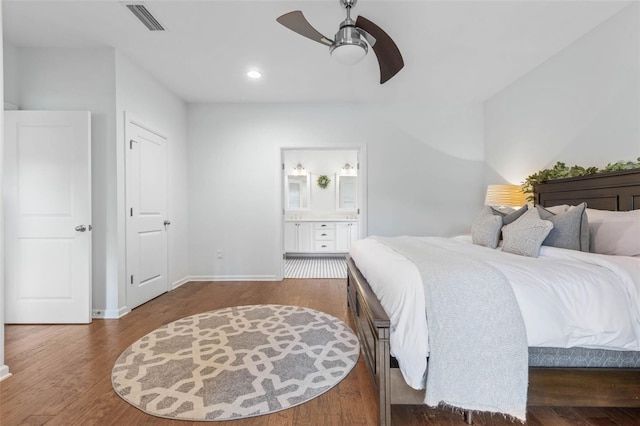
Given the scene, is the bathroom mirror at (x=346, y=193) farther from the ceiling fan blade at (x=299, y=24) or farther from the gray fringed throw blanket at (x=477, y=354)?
the gray fringed throw blanket at (x=477, y=354)

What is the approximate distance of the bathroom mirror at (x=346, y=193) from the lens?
690cm

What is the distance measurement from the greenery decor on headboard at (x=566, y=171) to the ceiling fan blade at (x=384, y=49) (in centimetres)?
180

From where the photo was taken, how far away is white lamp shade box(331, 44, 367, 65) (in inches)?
72.1

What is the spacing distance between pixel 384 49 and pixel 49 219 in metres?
3.32

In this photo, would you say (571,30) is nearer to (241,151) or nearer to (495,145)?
(495,145)

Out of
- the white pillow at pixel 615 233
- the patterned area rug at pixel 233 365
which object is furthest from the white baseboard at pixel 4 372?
the white pillow at pixel 615 233

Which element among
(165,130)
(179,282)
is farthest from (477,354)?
(165,130)

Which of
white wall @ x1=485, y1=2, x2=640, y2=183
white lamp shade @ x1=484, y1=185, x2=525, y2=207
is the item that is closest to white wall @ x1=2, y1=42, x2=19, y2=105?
white lamp shade @ x1=484, y1=185, x2=525, y2=207

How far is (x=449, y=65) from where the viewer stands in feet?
9.99

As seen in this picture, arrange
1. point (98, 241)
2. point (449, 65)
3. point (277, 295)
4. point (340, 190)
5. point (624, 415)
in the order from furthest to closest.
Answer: point (340, 190) → point (277, 295) → point (449, 65) → point (98, 241) → point (624, 415)

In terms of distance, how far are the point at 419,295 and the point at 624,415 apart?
4.21 ft

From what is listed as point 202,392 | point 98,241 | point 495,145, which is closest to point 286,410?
point 202,392

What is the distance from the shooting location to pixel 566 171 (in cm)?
251

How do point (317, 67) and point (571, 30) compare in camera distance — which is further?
point (317, 67)
